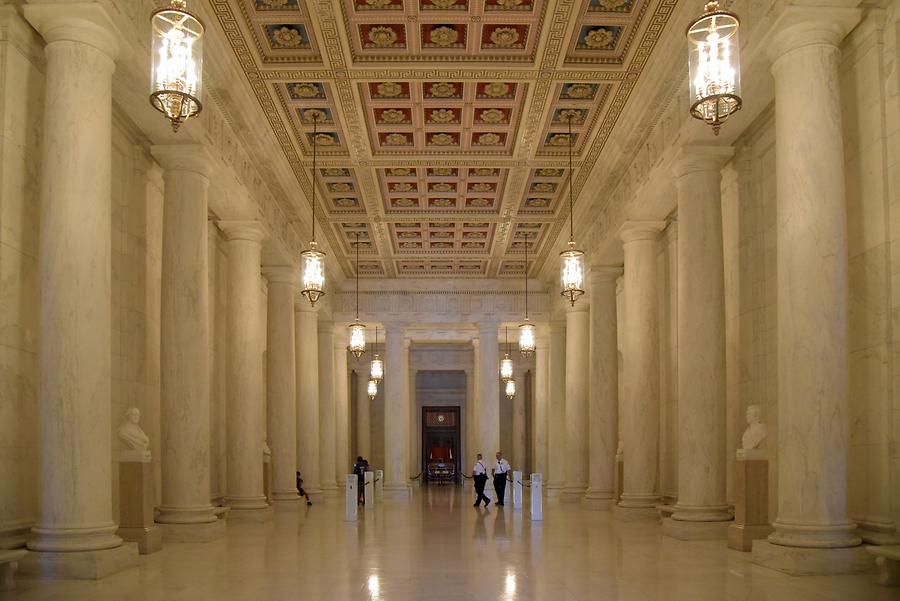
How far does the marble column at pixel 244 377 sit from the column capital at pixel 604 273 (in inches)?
326

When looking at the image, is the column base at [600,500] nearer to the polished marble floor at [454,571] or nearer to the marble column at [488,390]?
the polished marble floor at [454,571]

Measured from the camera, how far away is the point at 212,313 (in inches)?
795

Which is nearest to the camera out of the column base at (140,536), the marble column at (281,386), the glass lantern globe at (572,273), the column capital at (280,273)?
the column base at (140,536)

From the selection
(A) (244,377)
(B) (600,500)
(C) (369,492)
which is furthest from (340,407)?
(A) (244,377)

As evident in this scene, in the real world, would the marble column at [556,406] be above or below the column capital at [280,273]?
below

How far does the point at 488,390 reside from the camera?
3142 cm

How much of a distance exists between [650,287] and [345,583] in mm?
11053

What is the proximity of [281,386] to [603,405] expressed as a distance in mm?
7785

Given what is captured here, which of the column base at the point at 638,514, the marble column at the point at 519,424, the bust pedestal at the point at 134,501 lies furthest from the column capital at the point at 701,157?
the marble column at the point at 519,424

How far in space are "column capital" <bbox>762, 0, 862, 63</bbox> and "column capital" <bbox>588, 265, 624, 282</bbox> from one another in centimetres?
1211

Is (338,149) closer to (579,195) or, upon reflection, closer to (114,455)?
(579,195)

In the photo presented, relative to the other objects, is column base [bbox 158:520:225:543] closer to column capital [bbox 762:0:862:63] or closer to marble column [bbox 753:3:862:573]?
marble column [bbox 753:3:862:573]

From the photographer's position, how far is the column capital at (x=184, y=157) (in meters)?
14.4

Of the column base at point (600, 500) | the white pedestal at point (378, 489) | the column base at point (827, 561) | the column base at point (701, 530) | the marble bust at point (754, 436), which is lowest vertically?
the white pedestal at point (378, 489)
